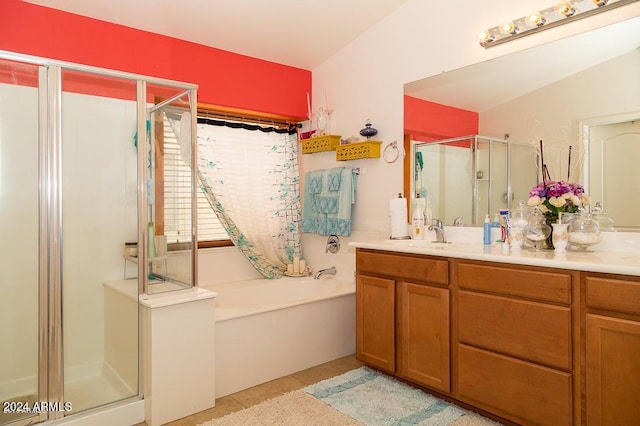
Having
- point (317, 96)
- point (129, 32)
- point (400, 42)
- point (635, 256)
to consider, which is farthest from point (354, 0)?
point (635, 256)

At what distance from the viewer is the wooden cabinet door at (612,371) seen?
1634mm

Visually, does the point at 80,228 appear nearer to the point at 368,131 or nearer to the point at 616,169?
the point at 368,131

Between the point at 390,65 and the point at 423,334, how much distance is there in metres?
2.01

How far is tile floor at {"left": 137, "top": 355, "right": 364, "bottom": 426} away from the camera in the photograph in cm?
227

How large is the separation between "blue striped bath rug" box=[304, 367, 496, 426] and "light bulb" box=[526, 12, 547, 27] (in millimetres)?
2157

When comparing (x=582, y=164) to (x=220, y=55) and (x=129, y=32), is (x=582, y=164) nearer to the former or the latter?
(x=220, y=55)

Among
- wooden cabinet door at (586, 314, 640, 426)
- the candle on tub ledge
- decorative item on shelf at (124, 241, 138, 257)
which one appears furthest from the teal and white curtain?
wooden cabinet door at (586, 314, 640, 426)

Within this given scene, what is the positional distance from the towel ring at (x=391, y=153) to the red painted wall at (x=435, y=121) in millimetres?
143

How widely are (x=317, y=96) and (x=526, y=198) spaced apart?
217 cm

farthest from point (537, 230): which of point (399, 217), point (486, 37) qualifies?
point (486, 37)

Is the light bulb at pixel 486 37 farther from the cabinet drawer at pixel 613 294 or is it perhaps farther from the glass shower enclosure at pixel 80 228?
the glass shower enclosure at pixel 80 228

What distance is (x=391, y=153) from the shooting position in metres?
3.25

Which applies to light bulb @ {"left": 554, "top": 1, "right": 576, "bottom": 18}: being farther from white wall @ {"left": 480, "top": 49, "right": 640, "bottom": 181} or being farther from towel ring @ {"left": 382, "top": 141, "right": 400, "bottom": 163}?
towel ring @ {"left": 382, "top": 141, "right": 400, "bottom": 163}

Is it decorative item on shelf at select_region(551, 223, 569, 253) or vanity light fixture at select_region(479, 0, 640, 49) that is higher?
vanity light fixture at select_region(479, 0, 640, 49)
